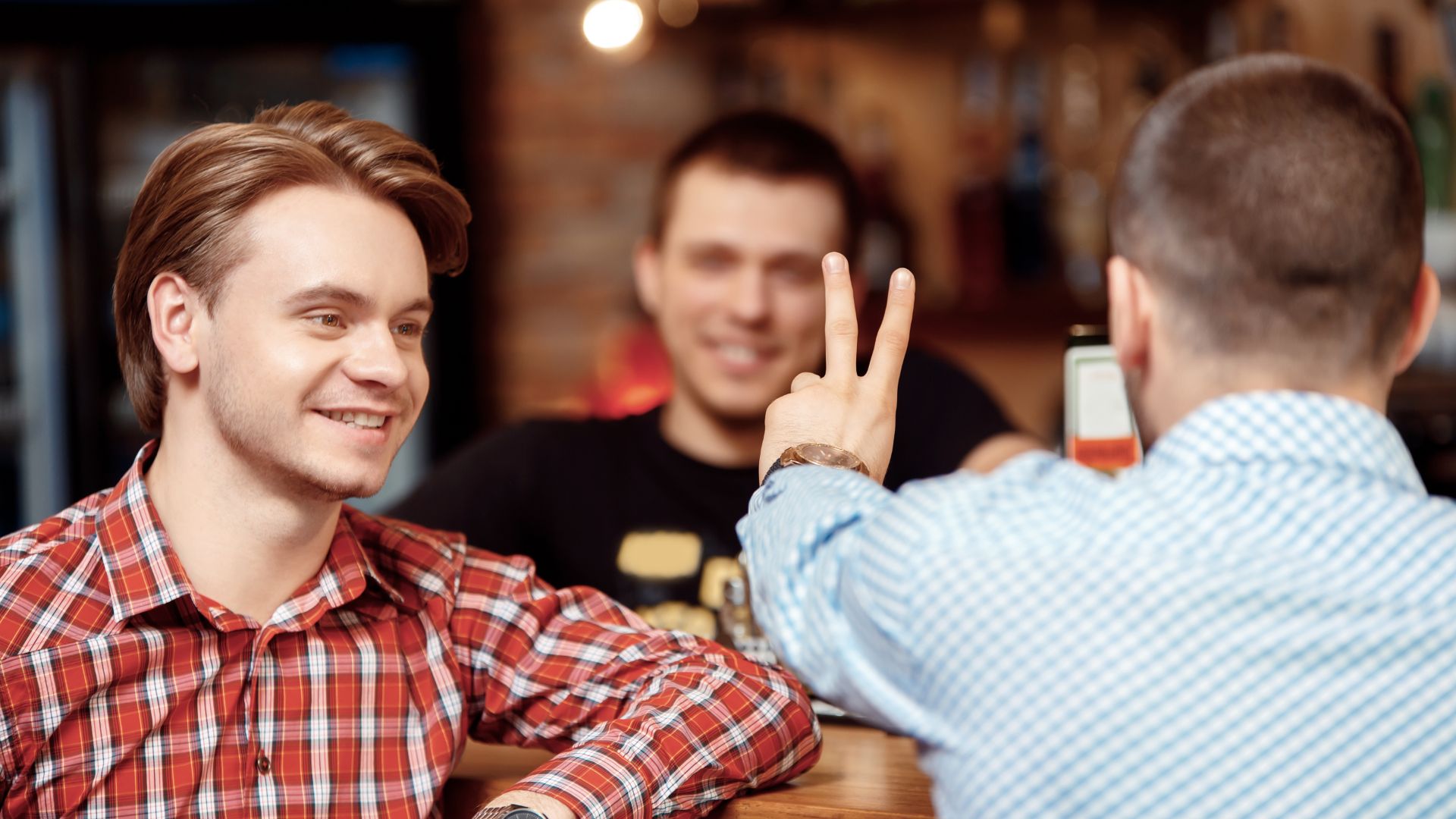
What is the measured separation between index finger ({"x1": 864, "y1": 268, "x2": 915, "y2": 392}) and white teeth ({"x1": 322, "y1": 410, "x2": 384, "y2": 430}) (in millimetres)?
429

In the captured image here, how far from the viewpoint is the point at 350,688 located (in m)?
1.18

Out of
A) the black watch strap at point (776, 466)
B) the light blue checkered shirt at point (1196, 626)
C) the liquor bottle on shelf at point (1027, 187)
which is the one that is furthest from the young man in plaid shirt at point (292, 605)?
the liquor bottle on shelf at point (1027, 187)

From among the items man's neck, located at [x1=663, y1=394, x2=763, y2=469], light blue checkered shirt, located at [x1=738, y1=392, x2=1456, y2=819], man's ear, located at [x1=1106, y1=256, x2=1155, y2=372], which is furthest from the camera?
man's neck, located at [x1=663, y1=394, x2=763, y2=469]

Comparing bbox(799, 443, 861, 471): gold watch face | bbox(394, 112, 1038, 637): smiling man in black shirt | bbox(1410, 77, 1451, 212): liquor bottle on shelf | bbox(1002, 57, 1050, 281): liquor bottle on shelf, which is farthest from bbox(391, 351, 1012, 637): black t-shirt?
bbox(1410, 77, 1451, 212): liquor bottle on shelf

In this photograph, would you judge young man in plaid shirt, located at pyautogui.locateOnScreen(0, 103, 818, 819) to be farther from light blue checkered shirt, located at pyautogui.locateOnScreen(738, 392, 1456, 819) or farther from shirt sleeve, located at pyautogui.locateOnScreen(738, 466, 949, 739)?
light blue checkered shirt, located at pyautogui.locateOnScreen(738, 392, 1456, 819)

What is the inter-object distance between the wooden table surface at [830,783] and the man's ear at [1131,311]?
440mm

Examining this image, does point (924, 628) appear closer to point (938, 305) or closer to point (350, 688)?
point (350, 688)

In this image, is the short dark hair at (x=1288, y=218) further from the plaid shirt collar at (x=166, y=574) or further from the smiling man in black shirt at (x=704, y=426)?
the smiling man in black shirt at (x=704, y=426)

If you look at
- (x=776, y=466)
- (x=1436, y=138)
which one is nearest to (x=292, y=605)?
(x=776, y=466)

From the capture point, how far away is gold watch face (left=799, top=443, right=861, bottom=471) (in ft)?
3.37

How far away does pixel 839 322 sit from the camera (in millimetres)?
1123

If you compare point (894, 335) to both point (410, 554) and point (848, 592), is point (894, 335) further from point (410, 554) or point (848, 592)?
point (410, 554)

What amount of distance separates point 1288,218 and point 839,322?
1.30 ft

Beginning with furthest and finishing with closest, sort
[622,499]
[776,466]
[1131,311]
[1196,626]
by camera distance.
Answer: [622,499]
[776,466]
[1131,311]
[1196,626]
